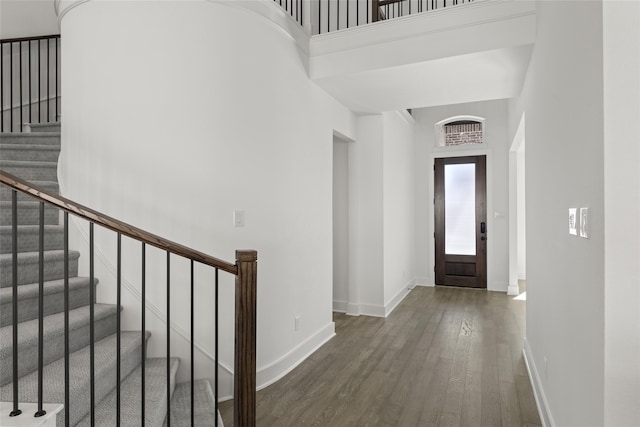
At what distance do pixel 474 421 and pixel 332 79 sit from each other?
2990 millimetres

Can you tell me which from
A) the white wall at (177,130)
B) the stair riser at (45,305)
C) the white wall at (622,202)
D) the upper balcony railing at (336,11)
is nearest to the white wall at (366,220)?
the upper balcony railing at (336,11)

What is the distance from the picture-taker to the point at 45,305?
245 cm

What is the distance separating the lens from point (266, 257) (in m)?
3.16

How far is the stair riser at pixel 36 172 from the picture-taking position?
3289 millimetres

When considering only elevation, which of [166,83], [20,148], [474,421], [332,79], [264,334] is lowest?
[474,421]

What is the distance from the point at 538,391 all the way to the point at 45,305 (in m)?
3.30

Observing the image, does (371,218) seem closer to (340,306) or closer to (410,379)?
(340,306)

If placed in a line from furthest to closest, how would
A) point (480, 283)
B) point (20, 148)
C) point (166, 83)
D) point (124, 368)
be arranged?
point (480, 283)
point (20, 148)
point (166, 83)
point (124, 368)

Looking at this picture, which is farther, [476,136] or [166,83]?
[476,136]

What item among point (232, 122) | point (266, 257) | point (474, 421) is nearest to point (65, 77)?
Answer: point (232, 122)

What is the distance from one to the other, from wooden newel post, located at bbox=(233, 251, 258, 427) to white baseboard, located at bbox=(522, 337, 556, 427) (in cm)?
168

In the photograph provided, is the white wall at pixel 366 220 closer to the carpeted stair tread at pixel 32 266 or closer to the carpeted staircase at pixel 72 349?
the carpeted staircase at pixel 72 349

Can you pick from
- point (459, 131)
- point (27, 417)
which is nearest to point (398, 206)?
point (459, 131)

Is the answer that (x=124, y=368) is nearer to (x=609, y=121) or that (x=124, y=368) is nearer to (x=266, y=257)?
(x=266, y=257)
